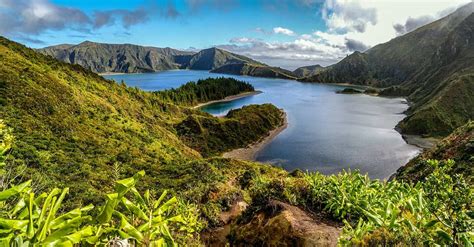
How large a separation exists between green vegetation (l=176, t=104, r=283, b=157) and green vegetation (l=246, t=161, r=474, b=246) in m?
60.3

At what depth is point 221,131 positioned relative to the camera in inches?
2975

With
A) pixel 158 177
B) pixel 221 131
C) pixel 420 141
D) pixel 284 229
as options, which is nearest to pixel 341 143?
pixel 420 141

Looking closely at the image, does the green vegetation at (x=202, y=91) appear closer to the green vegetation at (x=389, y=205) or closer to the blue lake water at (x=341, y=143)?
the blue lake water at (x=341, y=143)

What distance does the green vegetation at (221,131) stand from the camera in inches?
2761

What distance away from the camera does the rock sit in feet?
18.4

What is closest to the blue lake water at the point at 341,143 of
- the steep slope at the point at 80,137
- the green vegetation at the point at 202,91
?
the steep slope at the point at 80,137

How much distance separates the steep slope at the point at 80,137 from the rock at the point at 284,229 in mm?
5843

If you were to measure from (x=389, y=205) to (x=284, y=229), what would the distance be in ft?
7.09

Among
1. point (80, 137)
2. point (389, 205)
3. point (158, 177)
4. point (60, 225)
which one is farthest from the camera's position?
point (80, 137)

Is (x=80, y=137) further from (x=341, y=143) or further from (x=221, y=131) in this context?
(x=341, y=143)

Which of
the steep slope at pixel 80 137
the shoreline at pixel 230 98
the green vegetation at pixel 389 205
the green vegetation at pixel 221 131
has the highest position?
the green vegetation at pixel 389 205

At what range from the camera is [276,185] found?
773cm

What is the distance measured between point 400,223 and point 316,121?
95.0 meters

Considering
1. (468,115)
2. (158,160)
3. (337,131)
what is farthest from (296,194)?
(468,115)
